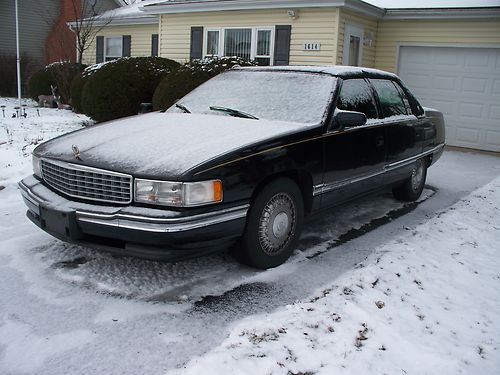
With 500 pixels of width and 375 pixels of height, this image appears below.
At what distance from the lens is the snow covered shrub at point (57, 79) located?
651 inches

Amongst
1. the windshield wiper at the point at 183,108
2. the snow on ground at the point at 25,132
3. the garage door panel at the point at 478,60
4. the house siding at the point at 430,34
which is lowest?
the snow on ground at the point at 25,132

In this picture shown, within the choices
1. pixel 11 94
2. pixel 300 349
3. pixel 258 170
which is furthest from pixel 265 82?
pixel 11 94

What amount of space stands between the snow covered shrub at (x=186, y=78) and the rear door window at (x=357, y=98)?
6013 mm

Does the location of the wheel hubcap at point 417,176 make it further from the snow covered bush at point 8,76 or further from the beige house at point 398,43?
the snow covered bush at point 8,76

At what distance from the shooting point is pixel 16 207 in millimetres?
5766

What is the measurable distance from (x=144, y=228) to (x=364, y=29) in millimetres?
10853

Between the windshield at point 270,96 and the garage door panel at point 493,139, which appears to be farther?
the garage door panel at point 493,139

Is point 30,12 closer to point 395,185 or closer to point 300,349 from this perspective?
point 395,185

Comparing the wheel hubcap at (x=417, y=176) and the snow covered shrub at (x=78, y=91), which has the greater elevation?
the snow covered shrub at (x=78, y=91)

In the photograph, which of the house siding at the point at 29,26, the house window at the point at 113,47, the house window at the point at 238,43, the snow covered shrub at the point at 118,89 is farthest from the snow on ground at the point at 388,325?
the house siding at the point at 29,26

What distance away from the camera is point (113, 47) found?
19438mm

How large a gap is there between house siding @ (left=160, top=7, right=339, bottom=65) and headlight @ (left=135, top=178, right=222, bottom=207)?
942 centimetres

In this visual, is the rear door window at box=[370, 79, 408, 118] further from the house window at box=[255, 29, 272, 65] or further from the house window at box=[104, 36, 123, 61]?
the house window at box=[104, 36, 123, 61]

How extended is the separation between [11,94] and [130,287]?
805 inches
